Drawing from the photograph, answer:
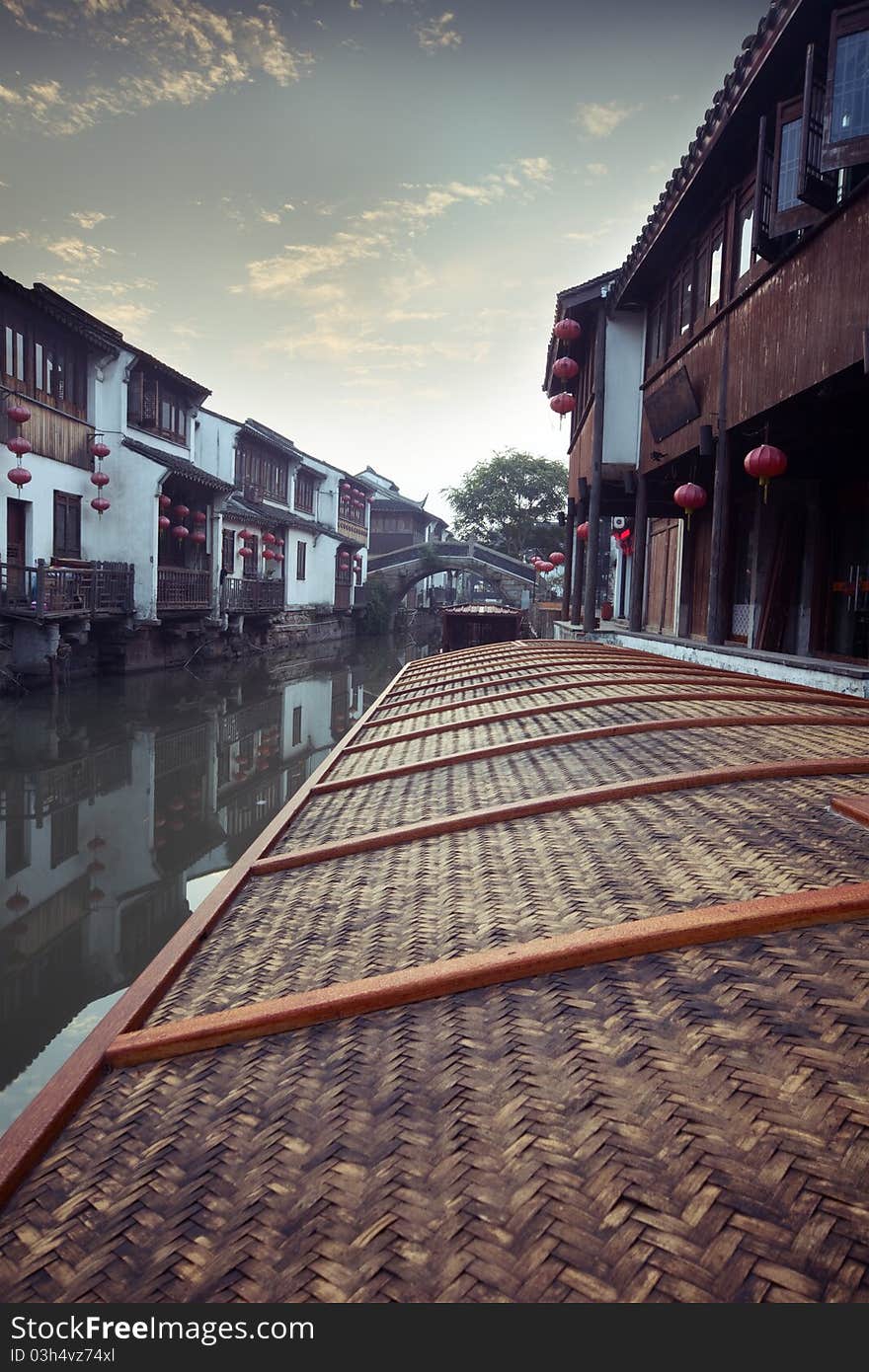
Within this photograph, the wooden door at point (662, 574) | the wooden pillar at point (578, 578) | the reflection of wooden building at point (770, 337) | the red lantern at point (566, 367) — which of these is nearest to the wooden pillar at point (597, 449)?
the reflection of wooden building at point (770, 337)

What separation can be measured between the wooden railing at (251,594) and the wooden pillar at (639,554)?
44.3ft

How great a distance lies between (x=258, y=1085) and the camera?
5.73 feet

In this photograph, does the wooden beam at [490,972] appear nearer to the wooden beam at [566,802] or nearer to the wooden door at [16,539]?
the wooden beam at [566,802]

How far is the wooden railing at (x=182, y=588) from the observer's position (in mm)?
19469

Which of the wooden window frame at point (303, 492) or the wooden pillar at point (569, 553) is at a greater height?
the wooden window frame at point (303, 492)

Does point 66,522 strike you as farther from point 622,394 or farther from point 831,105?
point 831,105

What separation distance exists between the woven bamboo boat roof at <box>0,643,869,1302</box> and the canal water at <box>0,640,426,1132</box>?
114 inches

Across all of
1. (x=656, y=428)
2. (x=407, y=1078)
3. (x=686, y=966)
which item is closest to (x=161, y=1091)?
(x=407, y=1078)

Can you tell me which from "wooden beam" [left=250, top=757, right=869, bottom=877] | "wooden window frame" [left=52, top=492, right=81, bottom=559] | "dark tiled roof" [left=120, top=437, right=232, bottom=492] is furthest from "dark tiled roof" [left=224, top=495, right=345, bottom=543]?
"wooden beam" [left=250, top=757, right=869, bottom=877]

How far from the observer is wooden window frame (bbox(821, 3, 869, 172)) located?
5.42 metres

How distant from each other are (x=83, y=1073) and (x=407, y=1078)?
2.41 ft

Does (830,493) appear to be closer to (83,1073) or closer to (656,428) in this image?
(656,428)

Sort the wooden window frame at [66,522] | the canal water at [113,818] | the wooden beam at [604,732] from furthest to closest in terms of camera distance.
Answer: the wooden window frame at [66,522] < the canal water at [113,818] < the wooden beam at [604,732]

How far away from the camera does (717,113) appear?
7.71 metres
